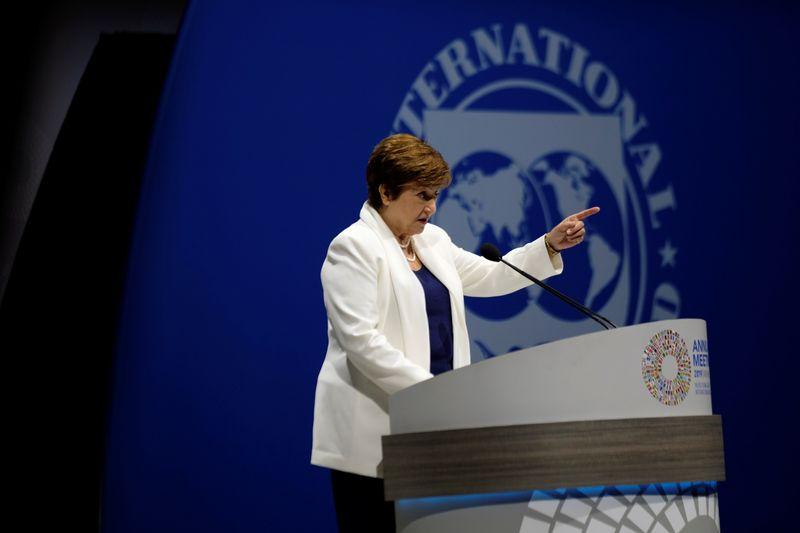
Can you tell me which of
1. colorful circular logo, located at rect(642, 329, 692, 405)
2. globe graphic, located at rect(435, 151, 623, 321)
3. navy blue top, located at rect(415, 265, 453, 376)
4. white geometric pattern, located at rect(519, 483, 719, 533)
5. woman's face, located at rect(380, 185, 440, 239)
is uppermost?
globe graphic, located at rect(435, 151, 623, 321)

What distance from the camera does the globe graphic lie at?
365 cm

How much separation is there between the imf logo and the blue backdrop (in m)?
0.01

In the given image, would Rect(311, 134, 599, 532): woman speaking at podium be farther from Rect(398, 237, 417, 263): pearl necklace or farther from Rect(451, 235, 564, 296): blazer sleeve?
Rect(451, 235, 564, 296): blazer sleeve

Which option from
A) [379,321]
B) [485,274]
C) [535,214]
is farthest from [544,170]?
[379,321]

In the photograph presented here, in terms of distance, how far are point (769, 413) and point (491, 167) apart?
5.06 ft

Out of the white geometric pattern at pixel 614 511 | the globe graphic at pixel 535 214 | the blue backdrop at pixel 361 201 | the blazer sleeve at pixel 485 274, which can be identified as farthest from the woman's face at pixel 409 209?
the globe graphic at pixel 535 214

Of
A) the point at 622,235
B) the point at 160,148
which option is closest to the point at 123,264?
the point at 160,148

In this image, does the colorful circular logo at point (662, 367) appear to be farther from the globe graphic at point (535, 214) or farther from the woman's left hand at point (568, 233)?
the globe graphic at point (535, 214)

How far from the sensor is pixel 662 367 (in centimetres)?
187

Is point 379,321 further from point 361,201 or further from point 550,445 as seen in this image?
point 361,201

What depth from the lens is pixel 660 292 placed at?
387 cm

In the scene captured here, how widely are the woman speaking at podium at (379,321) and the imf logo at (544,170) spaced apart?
4.37ft

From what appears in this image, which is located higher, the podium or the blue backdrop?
the blue backdrop

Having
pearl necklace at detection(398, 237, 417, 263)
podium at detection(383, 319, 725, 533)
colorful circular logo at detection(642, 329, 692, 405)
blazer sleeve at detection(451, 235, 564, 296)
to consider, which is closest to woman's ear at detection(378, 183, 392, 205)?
pearl necklace at detection(398, 237, 417, 263)
